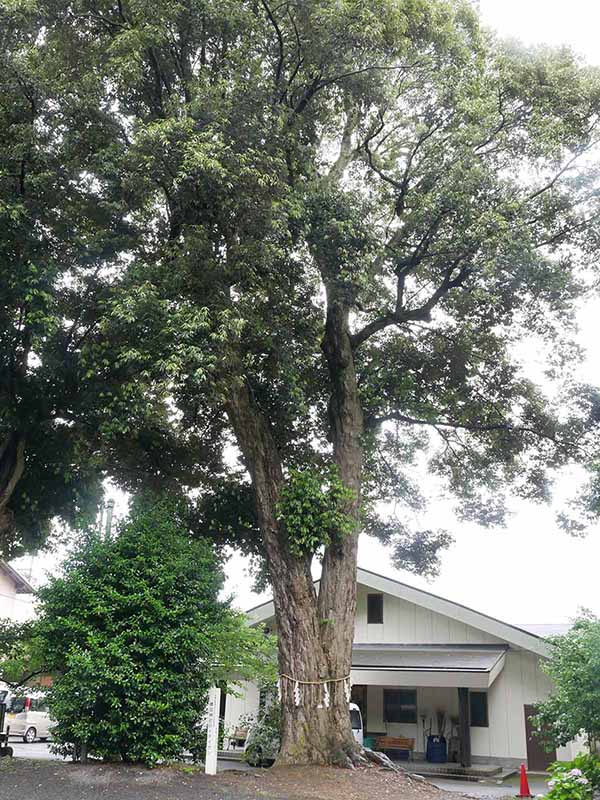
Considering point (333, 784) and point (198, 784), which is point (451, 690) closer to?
point (333, 784)

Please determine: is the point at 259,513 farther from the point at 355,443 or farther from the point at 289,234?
the point at 289,234

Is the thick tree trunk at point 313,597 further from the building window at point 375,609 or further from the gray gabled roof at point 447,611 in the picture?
the building window at point 375,609

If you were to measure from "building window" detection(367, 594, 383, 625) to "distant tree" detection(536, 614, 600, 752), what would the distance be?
886 centimetres

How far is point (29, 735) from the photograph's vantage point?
25.1m

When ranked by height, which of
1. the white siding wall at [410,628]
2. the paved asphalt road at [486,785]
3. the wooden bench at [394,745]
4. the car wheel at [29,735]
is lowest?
the car wheel at [29,735]

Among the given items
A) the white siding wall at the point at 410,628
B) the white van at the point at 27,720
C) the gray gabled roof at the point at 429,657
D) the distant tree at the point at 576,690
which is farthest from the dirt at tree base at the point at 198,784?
the white van at the point at 27,720

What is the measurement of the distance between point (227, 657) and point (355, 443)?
4229 mm

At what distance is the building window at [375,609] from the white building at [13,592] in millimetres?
18958

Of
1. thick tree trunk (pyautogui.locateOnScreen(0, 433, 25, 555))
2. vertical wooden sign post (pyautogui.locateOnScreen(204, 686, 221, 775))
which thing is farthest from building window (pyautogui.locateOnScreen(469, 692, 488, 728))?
thick tree trunk (pyautogui.locateOnScreen(0, 433, 25, 555))

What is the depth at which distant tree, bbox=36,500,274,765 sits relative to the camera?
956 cm

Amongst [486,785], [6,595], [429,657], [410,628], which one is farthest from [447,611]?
[6,595]

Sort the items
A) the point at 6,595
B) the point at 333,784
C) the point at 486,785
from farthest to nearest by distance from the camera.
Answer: the point at 6,595 < the point at 486,785 < the point at 333,784

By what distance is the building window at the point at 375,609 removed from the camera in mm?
19906

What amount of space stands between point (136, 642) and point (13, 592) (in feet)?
89.8
